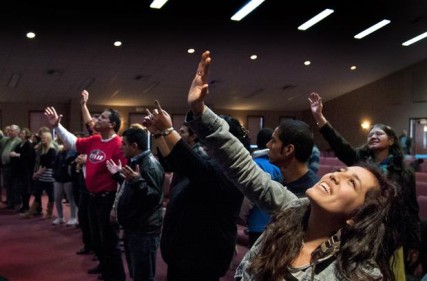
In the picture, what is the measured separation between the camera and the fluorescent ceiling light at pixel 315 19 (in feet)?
29.4

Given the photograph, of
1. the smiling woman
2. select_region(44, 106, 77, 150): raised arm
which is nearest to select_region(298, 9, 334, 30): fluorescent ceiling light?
the smiling woman

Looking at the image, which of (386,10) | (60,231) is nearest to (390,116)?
(386,10)

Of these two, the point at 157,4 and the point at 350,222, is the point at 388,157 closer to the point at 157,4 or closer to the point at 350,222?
the point at 350,222

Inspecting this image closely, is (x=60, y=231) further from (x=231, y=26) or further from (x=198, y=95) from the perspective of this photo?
(x=231, y=26)

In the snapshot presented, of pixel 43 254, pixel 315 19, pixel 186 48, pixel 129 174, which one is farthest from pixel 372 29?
pixel 129 174

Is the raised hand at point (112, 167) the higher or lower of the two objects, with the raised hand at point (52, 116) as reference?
lower

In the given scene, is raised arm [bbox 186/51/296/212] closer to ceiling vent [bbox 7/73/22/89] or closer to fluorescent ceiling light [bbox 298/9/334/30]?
fluorescent ceiling light [bbox 298/9/334/30]

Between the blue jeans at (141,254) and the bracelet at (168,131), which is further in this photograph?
the blue jeans at (141,254)

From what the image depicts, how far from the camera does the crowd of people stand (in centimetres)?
104

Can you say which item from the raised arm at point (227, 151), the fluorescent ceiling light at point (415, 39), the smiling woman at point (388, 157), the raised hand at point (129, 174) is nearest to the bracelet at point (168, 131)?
the raised arm at point (227, 151)

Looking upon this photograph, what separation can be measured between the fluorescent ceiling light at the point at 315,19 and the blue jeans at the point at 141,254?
7.62 metres

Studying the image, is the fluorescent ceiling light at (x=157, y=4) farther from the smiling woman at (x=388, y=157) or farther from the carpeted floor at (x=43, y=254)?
the smiling woman at (x=388, y=157)

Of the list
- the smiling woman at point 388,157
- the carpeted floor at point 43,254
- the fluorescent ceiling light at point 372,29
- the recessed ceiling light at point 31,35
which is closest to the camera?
the smiling woman at point 388,157

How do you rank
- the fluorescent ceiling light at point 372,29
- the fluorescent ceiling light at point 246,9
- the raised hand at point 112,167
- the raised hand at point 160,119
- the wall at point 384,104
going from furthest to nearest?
1. the wall at point 384,104
2. the fluorescent ceiling light at point 372,29
3. the fluorescent ceiling light at point 246,9
4. the raised hand at point 112,167
5. the raised hand at point 160,119
